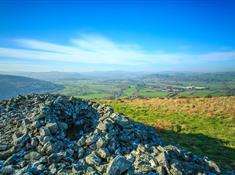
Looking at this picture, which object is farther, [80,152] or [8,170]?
[80,152]

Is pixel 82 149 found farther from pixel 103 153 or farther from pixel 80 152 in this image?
pixel 103 153

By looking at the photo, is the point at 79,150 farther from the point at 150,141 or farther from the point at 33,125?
the point at 150,141

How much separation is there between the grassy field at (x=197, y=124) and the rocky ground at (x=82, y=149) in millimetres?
6763

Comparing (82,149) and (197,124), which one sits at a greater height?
(82,149)

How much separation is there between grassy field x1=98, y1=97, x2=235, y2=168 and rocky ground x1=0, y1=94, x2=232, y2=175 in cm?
676

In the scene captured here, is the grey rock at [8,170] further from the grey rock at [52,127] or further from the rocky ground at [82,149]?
the grey rock at [52,127]

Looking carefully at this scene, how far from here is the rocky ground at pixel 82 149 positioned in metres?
9.01

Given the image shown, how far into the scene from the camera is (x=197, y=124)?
87.8 feet

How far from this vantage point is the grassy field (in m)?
18.6

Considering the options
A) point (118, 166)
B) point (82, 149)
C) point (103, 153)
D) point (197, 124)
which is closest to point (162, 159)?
point (118, 166)

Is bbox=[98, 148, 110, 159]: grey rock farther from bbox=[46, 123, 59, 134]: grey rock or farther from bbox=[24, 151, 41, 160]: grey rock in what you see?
bbox=[46, 123, 59, 134]: grey rock

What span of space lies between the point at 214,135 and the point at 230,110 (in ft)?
38.2

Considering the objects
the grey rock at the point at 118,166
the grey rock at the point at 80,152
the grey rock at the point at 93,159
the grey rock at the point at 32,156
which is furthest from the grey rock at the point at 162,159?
the grey rock at the point at 32,156

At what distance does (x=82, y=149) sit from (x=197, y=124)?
64.0ft
